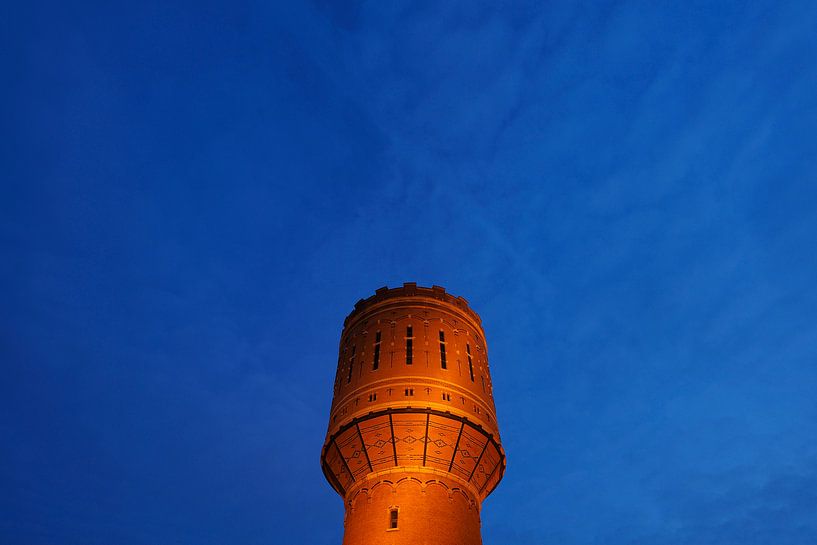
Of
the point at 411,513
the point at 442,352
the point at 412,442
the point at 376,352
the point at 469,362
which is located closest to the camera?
the point at 411,513

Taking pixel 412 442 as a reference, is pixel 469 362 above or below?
above

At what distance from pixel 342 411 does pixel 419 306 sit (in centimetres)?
655

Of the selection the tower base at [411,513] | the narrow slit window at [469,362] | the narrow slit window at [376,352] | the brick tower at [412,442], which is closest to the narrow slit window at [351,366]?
the brick tower at [412,442]

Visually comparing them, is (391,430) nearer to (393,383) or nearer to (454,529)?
(393,383)

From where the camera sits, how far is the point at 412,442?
84.4 feet

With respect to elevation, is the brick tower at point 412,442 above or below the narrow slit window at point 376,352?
below

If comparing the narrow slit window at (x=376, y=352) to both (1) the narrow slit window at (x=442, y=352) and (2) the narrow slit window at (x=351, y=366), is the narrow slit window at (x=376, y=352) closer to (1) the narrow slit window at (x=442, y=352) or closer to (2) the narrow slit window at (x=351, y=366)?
(2) the narrow slit window at (x=351, y=366)

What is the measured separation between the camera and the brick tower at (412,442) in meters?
24.8

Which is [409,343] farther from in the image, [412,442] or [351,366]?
[412,442]

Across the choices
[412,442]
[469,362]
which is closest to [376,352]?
[469,362]

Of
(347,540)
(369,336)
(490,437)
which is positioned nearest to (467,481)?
(490,437)

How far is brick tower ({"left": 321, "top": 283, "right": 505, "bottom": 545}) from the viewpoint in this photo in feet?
81.3

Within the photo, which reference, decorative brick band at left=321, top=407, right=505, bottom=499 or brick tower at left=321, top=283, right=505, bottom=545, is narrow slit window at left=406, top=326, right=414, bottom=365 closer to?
brick tower at left=321, top=283, right=505, bottom=545

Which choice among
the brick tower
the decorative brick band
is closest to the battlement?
the brick tower
